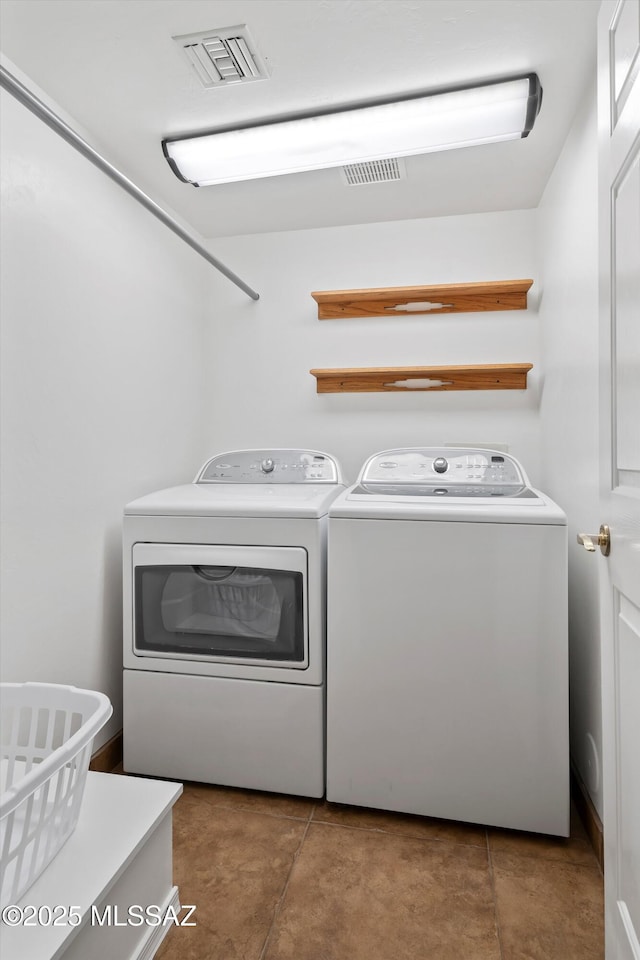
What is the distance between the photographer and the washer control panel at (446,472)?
6.84 ft

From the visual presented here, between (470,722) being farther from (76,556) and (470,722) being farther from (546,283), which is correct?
(546,283)

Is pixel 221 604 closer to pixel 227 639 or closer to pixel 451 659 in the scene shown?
pixel 227 639

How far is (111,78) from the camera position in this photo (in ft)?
5.39

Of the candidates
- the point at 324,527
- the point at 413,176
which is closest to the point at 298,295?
the point at 413,176

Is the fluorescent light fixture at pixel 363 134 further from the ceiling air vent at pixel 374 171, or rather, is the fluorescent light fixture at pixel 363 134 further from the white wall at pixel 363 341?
the white wall at pixel 363 341

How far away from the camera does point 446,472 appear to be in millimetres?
2213

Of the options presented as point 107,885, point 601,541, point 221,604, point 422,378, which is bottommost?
point 107,885

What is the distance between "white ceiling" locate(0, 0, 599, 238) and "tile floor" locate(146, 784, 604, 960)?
2.24 m

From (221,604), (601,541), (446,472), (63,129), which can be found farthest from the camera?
(446,472)

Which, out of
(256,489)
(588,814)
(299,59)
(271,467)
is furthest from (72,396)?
(588,814)

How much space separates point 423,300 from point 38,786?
2300mm

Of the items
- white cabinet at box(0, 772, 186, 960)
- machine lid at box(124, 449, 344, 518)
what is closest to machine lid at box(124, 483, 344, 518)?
machine lid at box(124, 449, 344, 518)

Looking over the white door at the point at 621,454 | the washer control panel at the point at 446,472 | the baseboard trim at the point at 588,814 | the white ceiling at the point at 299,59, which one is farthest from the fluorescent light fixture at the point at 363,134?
the baseboard trim at the point at 588,814

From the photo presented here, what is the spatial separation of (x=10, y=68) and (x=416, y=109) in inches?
46.8
